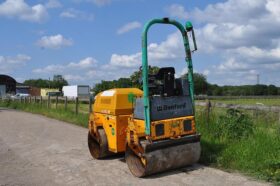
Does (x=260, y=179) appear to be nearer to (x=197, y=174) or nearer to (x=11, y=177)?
(x=197, y=174)

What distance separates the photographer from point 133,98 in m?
8.25

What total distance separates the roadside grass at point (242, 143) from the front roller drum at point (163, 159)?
0.69m

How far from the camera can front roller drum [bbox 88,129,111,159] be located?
8648 mm

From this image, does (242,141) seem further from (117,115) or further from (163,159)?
(117,115)

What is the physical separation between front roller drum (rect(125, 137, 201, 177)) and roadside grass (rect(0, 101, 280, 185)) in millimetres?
681

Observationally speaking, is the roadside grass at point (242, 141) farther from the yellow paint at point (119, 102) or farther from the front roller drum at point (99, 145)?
the front roller drum at point (99, 145)

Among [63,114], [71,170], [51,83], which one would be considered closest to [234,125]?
[71,170]

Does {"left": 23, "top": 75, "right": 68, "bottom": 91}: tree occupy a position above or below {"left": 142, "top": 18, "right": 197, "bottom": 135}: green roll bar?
above

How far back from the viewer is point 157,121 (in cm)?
711

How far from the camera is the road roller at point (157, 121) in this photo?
23.1 feet

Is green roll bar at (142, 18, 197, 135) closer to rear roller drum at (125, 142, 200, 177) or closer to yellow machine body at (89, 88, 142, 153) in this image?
rear roller drum at (125, 142, 200, 177)

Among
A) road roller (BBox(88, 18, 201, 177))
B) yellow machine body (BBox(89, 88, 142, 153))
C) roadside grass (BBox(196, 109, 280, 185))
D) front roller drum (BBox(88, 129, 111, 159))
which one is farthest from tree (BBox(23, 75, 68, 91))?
road roller (BBox(88, 18, 201, 177))

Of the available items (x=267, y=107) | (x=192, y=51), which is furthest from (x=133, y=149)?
(x=267, y=107)

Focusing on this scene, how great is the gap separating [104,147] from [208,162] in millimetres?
2241
